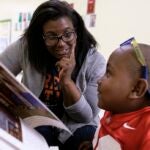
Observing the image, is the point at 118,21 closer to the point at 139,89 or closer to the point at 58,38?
the point at 58,38

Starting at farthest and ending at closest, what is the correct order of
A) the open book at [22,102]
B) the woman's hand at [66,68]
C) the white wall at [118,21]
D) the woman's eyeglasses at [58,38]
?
A: the white wall at [118,21] < the woman's eyeglasses at [58,38] < the woman's hand at [66,68] < the open book at [22,102]

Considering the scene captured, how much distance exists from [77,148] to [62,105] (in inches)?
7.3

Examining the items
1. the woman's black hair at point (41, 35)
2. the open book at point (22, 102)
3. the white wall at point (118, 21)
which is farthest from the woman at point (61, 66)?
the white wall at point (118, 21)

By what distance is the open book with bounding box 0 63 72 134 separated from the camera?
70cm

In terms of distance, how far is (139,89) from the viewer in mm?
764

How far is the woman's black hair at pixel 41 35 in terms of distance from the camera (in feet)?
4.03

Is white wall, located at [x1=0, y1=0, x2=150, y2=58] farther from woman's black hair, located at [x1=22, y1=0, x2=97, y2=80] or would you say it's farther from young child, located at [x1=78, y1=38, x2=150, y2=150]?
young child, located at [x1=78, y1=38, x2=150, y2=150]

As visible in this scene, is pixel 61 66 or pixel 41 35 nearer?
pixel 61 66

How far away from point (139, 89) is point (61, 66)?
400 mm

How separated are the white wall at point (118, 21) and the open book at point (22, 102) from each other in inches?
47.9

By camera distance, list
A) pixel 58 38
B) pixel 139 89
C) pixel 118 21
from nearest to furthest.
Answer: pixel 139 89 → pixel 58 38 → pixel 118 21

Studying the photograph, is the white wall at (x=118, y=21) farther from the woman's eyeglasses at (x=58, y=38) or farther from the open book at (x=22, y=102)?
the open book at (x=22, y=102)

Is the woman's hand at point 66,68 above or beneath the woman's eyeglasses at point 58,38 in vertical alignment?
beneath

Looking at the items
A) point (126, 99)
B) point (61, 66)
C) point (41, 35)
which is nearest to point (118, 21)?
point (41, 35)
